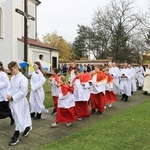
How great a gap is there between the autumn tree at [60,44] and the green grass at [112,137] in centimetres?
5897

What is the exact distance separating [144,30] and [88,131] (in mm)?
34161

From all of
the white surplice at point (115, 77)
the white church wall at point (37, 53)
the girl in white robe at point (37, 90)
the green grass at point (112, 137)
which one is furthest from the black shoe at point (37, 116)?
the white church wall at point (37, 53)

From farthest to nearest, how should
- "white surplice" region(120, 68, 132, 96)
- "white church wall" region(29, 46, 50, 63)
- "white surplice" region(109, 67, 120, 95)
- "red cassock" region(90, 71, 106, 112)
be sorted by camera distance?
"white church wall" region(29, 46, 50, 63) < "white surplice" region(109, 67, 120, 95) < "white surplice" region(120, 68, 132, 96) < "red cassock" region(90, 71, 106, 112)

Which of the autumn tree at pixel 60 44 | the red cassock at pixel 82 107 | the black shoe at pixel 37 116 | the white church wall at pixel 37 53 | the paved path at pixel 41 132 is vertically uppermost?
the autumn tree at pixel 60 44

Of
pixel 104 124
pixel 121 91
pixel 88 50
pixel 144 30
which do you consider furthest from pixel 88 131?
pixel 88 50

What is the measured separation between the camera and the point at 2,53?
86.2ft

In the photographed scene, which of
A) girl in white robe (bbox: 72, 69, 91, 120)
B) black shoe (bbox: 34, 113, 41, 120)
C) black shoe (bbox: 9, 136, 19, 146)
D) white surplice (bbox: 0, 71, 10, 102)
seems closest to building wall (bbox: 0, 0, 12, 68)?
black shoe (bbox: 34, 113, 41, 120)

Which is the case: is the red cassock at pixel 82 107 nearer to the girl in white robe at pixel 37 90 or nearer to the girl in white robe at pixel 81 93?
the girl in white robe at pixel 81 93

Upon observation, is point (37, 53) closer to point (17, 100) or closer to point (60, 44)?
point (17, 100)

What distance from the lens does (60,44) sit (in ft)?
221

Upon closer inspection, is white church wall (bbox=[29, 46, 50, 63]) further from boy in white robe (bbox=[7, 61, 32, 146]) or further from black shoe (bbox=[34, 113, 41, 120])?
boy in white robe (bbox=[7, 61, 32, 146])

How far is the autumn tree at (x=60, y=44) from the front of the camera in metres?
66.7

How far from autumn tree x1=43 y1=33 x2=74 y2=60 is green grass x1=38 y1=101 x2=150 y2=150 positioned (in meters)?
59.0

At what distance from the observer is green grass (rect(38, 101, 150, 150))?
18.7 feet
